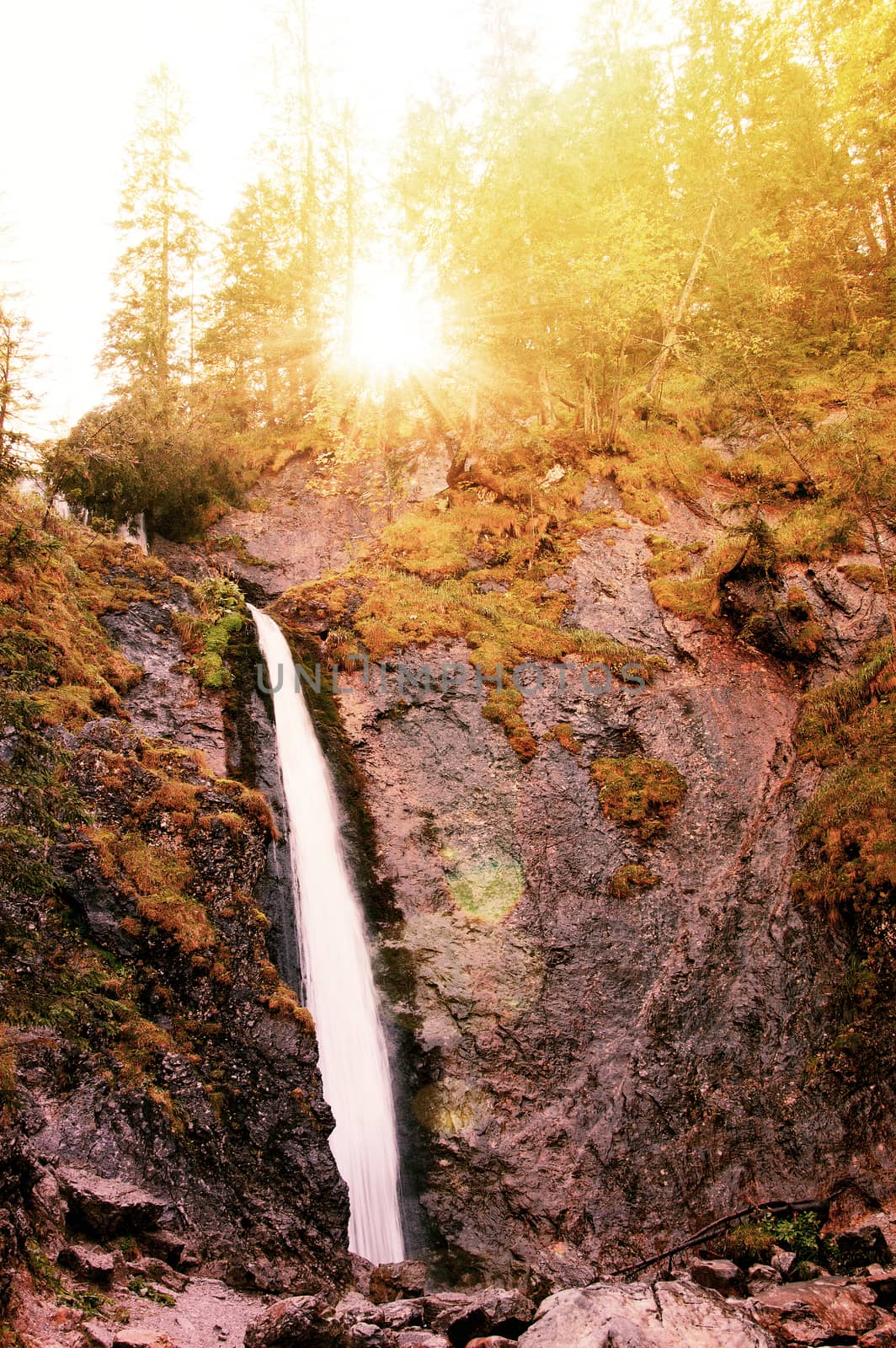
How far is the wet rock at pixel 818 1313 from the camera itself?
6.54 meters

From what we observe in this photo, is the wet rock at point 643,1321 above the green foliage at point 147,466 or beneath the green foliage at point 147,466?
beneath

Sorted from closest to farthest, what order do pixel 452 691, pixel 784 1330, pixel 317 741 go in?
pixel 784 1330, pixel 317 741, pixel 452 691

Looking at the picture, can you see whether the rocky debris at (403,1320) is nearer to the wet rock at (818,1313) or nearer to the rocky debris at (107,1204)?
the rocky debris at (107,1204)

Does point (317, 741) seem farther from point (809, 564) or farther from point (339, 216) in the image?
point (339, 216)

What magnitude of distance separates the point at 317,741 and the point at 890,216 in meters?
23.5

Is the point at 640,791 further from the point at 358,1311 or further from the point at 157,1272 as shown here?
the point at 157,1272

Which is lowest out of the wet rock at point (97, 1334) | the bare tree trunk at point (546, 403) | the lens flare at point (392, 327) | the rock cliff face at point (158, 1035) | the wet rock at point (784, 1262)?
the wet rock at point (784, 1262)

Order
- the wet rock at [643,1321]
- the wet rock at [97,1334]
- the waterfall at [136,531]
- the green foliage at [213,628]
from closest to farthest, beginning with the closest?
the wet rock at [97,1334], the wet rock at [643,1321], the green foliage at [213,628], the waterfall at [136,531]

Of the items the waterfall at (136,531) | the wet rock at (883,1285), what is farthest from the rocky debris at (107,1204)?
the waterfall at (136,531)

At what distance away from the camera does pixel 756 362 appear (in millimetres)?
20672

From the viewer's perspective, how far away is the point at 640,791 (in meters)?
13.0

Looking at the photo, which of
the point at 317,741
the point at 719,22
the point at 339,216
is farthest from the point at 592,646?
the point at 719,22

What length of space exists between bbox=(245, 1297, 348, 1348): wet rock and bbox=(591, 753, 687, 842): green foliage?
26.7 feet

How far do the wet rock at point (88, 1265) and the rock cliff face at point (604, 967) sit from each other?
4.48m
